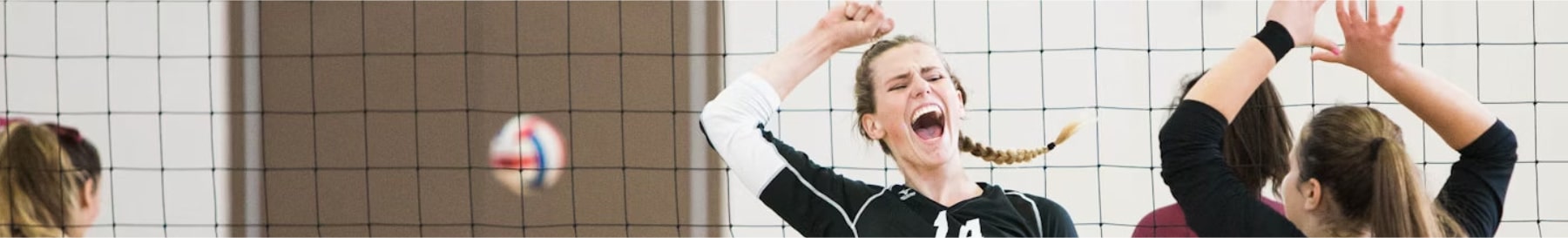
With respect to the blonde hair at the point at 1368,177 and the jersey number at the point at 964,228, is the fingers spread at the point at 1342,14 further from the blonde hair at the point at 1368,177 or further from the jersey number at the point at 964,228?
the jersey number at the point at 964,228

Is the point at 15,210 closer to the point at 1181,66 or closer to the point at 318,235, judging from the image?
the point at 318,235

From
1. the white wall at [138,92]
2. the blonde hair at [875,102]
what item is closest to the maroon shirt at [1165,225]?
the blonde hair at [875,102]

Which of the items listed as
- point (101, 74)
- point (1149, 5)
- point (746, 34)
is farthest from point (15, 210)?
point (1149, 5)

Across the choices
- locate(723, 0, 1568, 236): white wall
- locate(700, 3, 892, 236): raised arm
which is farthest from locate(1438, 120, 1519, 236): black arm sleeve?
locate(723, 0, 1568, 236): white wall

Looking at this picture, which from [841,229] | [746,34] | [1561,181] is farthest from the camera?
[746,34]

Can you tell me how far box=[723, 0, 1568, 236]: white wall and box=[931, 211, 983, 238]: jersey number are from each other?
125 cm

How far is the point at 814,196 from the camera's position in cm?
259

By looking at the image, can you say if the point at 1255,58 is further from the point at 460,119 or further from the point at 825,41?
the point at 460,119

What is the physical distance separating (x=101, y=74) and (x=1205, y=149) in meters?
3.28

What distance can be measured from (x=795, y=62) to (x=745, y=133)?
0.50 ft

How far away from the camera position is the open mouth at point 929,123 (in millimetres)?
2617

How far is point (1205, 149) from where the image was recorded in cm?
227

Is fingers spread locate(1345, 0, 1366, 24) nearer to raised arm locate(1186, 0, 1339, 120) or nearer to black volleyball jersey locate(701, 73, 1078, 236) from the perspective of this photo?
raised arm locate(1186, 0, 1339, 120)

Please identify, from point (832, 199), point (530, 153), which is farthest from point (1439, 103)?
point (530, 153)
